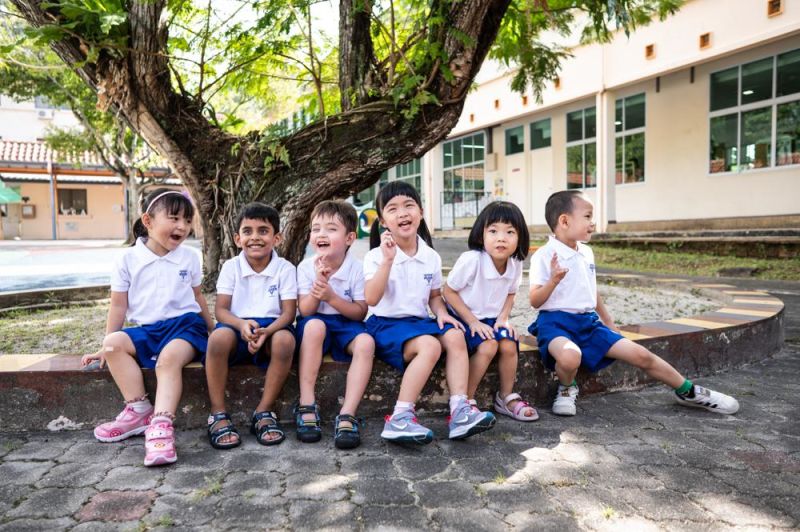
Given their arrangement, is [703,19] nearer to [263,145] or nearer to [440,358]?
[263,145]

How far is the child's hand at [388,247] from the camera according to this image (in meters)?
2.61

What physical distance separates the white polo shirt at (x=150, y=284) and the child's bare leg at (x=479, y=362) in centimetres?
140

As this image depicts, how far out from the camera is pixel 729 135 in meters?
12.0

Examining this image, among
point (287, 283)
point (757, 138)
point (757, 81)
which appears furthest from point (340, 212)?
point (757, 81)

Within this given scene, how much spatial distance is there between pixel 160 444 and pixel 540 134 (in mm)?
15852

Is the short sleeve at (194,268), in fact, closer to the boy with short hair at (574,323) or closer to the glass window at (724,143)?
the boy with short hair at (574,323)

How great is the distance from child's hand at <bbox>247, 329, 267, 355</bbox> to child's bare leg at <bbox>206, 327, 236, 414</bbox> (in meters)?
0.08

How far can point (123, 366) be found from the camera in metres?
2.52

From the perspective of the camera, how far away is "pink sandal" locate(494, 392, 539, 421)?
8.79 ft

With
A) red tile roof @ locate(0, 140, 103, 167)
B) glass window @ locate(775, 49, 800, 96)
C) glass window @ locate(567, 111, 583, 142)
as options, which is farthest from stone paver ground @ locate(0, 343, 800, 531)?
red tile roof @ locate(0, 140, 103, 167)

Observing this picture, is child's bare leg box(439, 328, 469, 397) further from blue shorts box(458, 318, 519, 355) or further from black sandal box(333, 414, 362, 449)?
black sandal box(333, 414, 362, 449)

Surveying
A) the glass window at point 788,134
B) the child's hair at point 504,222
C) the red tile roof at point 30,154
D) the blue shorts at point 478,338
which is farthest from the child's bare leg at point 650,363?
the red tile roof at point 30,154

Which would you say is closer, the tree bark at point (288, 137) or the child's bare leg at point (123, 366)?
the child's bare leg at point (123, 366)

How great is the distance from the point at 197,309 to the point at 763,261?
9123mm
